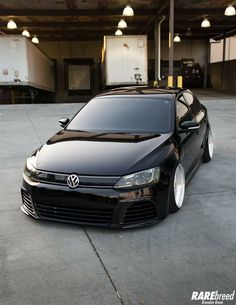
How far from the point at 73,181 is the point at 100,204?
1.18ft

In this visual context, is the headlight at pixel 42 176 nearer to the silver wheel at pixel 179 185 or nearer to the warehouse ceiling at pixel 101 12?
the silver wheel at pixel 179 185

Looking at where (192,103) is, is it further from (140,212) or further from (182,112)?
(140,212)

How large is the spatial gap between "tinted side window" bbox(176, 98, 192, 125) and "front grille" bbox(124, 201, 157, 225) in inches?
59.9

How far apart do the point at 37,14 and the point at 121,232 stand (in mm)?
17893

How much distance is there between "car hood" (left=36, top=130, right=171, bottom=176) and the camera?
3910 millimetres

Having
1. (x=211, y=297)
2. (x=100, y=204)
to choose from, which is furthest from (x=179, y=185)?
(x=211, y=297)

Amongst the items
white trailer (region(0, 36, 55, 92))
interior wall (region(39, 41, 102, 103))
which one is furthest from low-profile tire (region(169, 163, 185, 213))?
interior wall (region(39, 41, 102, 103))

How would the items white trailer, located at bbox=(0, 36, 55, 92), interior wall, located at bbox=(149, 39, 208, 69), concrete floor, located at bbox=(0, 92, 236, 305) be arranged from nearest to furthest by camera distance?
concrete floor, located at bbox=(0, 92, 236, 305)
white trailer, located at bbox=(0, 36, 55, 92)
interior wall, located at bbox=(149, 39, 208, 69)

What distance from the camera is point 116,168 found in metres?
3.87

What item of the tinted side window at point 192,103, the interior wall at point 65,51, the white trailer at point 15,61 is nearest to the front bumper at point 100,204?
the tinted side window at point 192,103

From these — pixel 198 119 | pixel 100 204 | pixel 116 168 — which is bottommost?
pixel 100 204

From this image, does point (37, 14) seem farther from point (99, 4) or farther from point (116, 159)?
point (116, 159)

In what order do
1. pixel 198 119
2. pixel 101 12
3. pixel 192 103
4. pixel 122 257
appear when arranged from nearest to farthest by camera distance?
pixel 122 257 < pixel 198 119 < pixel 192 103 < pixel 101 12

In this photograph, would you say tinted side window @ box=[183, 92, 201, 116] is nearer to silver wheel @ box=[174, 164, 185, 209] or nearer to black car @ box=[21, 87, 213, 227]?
black car @ box=[21, 87, 213, 227]
